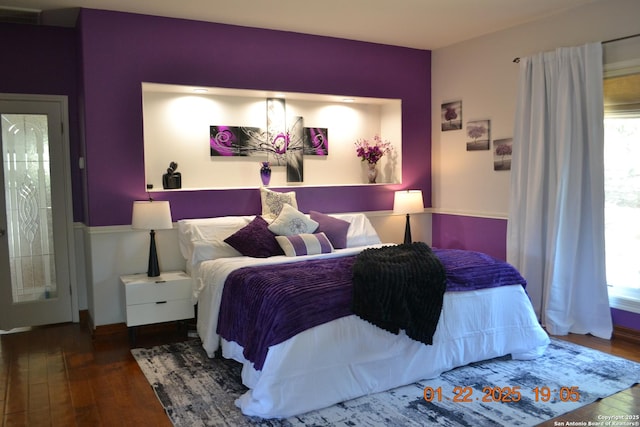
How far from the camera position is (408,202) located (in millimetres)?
5227

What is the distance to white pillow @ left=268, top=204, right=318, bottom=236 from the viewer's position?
4.32 meters

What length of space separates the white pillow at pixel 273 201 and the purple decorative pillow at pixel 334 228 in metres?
0.26

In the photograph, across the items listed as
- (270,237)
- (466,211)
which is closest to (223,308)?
(270,237)

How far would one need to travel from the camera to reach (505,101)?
4.86 meters

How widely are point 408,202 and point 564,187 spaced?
1.50 m

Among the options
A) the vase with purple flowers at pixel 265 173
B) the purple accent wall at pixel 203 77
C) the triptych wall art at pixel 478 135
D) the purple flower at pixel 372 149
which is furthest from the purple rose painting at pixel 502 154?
the vase with purple flowers at pixel 265 173

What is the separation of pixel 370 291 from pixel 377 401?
24.5 inches

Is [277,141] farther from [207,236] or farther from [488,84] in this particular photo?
[488,84]

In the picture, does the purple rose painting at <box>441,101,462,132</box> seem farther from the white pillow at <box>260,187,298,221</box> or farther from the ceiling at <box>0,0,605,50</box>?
the white pillow at <box>260,187,298,221</box>

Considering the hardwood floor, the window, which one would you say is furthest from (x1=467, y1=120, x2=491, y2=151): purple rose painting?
the hardwood floor

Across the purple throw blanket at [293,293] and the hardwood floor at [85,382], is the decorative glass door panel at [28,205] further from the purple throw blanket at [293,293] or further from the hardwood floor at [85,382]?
the purple throw blanket at [293,293]

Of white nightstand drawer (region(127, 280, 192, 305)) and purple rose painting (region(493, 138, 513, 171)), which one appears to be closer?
white nightstand drawer (region(127, 280, 192, 305))

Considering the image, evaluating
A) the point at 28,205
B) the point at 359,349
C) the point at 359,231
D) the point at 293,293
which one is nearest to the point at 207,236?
the point at 359,231

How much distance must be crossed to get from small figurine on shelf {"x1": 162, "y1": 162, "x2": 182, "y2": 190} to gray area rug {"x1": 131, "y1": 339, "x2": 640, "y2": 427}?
146 cm
